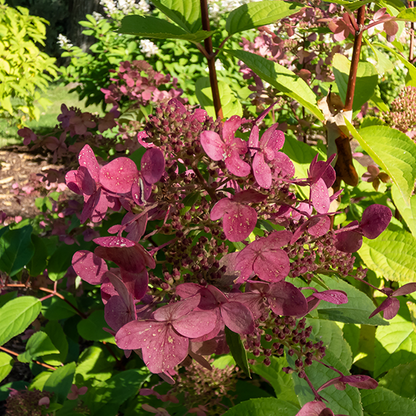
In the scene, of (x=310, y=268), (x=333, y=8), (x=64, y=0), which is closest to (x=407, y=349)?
(x=310, y=268)

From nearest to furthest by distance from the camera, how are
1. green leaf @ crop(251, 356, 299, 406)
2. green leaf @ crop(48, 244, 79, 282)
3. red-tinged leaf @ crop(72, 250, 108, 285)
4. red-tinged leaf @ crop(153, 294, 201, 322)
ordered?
red-tinged leaf @ crop(153, 294, 201, 322) < red-tinged leaf @ crop(72, 250, 108, 285) < green leaf @ crop(251, 356, 299, 406) < green leaf @ crop(48, 244, 79, 282)

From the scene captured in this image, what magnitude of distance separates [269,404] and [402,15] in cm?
93

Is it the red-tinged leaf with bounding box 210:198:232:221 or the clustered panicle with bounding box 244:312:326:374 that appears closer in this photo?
Result: the red-tinged leaf with bounding box 210:198:232:221

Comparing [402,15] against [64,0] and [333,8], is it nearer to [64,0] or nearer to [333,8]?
[333,8]

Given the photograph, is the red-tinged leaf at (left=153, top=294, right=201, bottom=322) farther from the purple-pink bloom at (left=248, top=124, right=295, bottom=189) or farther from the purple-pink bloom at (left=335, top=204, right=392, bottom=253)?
the purple-pink bloom at (left=335, top=204, right=392, bottom=253)

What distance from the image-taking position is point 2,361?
1.53 metres

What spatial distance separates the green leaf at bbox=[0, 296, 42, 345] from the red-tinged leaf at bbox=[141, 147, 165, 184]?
902 millimetres

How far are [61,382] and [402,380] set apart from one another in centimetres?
112

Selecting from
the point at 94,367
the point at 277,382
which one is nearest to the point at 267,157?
the point at 277,382

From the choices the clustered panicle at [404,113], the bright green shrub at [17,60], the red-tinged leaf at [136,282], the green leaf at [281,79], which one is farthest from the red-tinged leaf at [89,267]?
the bright green shrub at [17,60]

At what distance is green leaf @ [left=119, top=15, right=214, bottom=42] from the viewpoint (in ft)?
2.91

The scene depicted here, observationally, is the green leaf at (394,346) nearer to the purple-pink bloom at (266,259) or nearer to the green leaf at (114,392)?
the green leaf at (114,392)

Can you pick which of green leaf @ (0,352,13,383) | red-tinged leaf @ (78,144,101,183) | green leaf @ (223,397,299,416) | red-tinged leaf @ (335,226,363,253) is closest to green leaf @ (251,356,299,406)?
green leaf @ (223,397,299,416)

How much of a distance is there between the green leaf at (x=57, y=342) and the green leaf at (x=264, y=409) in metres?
0.98
